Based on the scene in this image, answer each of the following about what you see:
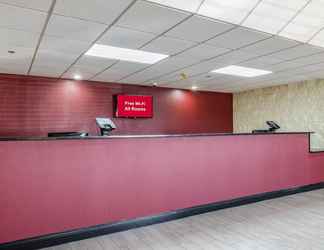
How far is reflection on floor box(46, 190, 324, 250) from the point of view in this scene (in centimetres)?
300

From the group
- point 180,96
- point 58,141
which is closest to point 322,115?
point 180,96

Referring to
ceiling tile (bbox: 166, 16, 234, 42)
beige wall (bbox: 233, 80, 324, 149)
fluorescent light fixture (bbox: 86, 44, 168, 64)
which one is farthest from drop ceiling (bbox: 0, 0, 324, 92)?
beige wall (bbox: 233, 80, 324, 149)

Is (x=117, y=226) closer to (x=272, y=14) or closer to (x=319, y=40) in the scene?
(x=272, y=14)

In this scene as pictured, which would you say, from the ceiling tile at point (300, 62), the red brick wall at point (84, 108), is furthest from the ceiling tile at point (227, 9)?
the red brick wall at point (84, 108)

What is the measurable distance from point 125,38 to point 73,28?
0.75m

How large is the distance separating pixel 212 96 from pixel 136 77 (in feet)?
11.6

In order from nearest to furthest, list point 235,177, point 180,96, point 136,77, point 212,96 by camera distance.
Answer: point 235,177 → point 136,77 → point 180,96 → point 212,96

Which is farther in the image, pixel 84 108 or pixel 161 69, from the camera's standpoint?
pixel 84 108

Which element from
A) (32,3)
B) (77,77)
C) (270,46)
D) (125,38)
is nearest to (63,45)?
(125,38)

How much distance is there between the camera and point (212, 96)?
9172mm

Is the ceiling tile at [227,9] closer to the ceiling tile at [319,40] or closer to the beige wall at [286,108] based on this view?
the ceiling tile at [319,40]

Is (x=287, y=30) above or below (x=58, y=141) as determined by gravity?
above

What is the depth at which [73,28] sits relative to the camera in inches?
136

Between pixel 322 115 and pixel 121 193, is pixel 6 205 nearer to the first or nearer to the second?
pixel 121 193
